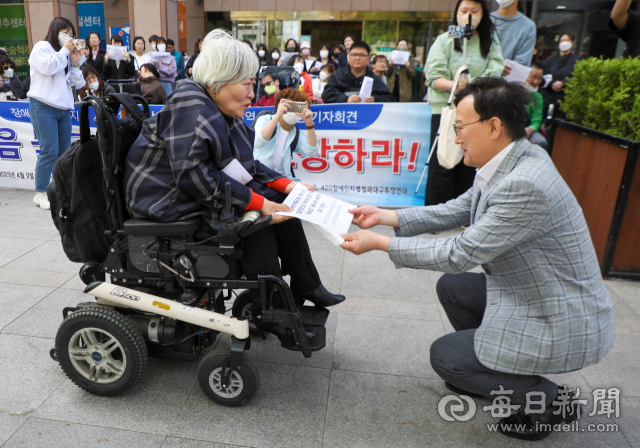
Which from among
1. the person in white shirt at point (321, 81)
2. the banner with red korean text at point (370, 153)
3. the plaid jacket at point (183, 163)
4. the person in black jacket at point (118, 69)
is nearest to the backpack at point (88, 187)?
the plaid jacket at point (183, 163)

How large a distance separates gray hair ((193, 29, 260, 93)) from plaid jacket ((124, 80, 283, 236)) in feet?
0.20

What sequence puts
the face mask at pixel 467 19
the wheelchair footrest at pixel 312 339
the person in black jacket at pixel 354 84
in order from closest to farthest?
1. the wheelchair footrest at pixel 312 339
2. the face mask at pixel 467 19
3. the person in black jacket at pixel 354 84

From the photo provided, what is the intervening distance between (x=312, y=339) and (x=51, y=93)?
166 inches

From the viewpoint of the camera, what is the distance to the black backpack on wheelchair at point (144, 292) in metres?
2.18

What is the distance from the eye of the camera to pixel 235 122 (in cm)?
240

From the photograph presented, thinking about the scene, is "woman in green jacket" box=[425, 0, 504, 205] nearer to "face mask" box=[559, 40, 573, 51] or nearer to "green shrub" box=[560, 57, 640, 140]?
"green shrub" box=[560, 57, 640, 140]

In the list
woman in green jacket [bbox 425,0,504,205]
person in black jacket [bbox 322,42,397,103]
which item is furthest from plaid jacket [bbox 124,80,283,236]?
person in black jacket [bbox 322,42,397,103]

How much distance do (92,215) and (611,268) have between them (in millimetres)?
3793

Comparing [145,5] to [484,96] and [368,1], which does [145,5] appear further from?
[484,96]

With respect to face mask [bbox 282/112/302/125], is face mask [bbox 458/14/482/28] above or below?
above

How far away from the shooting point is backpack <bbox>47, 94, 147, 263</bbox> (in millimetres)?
2193

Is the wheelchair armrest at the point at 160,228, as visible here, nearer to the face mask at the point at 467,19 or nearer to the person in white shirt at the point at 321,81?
the face mask at the point at 467,19

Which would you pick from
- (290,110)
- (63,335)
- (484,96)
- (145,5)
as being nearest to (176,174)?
(63,335)

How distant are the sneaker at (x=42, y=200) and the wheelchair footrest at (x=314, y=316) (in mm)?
3921
